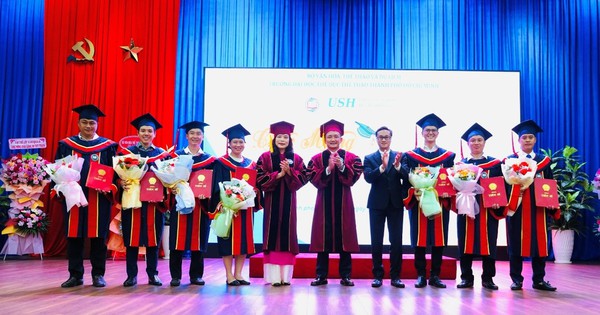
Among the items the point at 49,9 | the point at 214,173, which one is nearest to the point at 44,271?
the point at 214,173

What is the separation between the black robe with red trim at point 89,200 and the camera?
449cm

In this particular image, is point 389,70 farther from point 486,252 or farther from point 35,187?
point 35,187

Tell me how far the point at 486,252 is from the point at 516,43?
5019mm

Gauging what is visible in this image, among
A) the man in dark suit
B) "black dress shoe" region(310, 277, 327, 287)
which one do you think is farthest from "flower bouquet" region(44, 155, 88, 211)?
the man in dark suit

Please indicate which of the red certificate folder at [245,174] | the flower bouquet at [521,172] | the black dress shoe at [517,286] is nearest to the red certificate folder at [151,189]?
the red certificate folder at [245,174]

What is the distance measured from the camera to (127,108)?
26.7 feet

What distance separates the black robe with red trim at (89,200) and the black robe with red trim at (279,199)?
4.25 ft

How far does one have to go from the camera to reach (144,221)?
181 inches

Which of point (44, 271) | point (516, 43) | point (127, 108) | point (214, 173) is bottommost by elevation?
point (44, 271)

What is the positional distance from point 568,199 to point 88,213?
6487 mm

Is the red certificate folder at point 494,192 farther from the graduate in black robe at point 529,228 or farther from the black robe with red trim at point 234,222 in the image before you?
the black robe with red trim at point 234,222

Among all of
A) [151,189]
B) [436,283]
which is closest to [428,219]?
[436,283]

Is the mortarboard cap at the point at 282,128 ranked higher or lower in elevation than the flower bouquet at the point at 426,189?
higher

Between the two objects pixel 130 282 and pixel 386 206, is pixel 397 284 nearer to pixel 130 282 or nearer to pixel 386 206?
pixel 386 206
